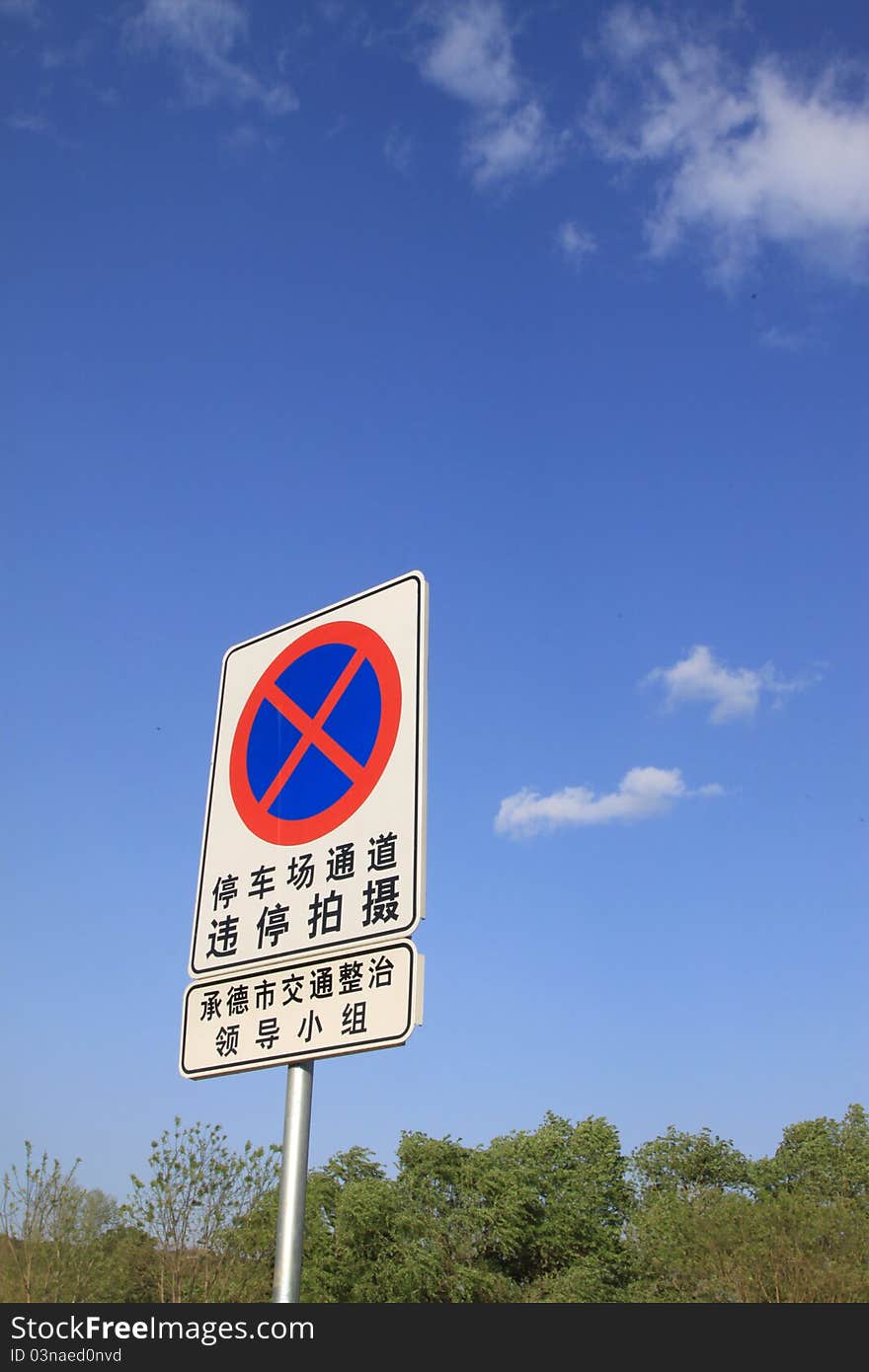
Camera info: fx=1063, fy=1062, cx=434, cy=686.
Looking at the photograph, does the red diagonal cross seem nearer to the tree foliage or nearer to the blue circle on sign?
the blue circle on sign

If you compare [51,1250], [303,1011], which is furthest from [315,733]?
[51,1250]

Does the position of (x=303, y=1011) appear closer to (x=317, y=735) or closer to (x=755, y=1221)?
(x=317, y=735)

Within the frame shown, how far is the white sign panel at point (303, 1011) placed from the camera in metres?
3.09

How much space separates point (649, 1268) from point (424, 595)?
42933 mm

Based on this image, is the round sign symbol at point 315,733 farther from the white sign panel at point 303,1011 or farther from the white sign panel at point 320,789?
the white sign panel at point 303,1011

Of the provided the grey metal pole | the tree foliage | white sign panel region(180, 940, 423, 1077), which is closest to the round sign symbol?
white sign panel region(180, 940, 423, 1077)

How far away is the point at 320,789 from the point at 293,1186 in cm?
127

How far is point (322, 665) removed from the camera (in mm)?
3947

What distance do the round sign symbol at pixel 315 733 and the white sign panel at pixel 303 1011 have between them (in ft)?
1.66

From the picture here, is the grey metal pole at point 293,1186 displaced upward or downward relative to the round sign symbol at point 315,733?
downward

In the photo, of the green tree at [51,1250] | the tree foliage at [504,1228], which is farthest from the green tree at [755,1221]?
the green tree at [51,1250]

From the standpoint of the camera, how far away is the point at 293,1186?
3068 millimetres
